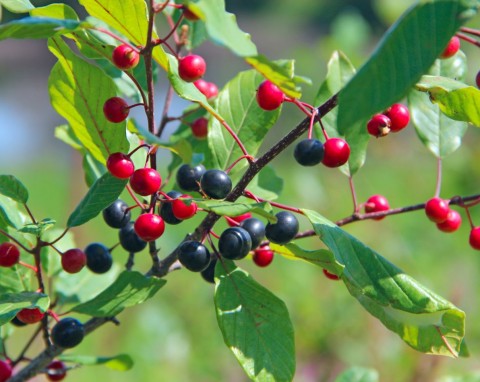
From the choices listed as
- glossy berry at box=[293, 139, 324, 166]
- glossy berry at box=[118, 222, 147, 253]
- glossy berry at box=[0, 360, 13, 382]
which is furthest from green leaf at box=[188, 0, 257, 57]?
glossy berry at box=[0, 360, 13, 382]

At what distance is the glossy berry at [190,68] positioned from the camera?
1.02 meters

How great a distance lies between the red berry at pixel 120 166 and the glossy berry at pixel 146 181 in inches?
0.5

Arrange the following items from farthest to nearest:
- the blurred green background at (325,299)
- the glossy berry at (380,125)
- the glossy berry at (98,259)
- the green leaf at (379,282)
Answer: the blurred green background at (325,299)
the glossy berry at (98,259)
the glossy berry at (380,125)
the green leaf at (379,282)

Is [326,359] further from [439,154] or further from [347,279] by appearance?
[347,279]

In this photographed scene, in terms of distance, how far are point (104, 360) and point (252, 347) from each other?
38cm

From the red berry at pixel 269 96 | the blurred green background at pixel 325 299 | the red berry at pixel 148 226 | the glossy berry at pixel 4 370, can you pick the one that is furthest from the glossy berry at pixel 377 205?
the blurred green background at pixel 325 299

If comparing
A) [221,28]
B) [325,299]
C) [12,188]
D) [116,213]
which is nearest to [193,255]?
[116,213]

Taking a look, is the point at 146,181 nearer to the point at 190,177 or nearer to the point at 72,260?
the point at 190,177

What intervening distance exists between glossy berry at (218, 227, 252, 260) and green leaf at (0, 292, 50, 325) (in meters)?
0.25

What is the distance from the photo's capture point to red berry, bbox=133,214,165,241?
1.00m

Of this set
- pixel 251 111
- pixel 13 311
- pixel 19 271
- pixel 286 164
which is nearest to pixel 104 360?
pixel 19 271

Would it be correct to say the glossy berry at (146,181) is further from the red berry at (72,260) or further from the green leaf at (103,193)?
the red berry at (72,260)

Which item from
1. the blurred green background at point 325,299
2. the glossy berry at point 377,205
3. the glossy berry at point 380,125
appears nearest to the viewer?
the glossy berry at point 380,125

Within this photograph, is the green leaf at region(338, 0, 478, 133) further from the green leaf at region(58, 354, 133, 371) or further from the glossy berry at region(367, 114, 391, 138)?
the green leaf at region(58, 354, 133, 371)
